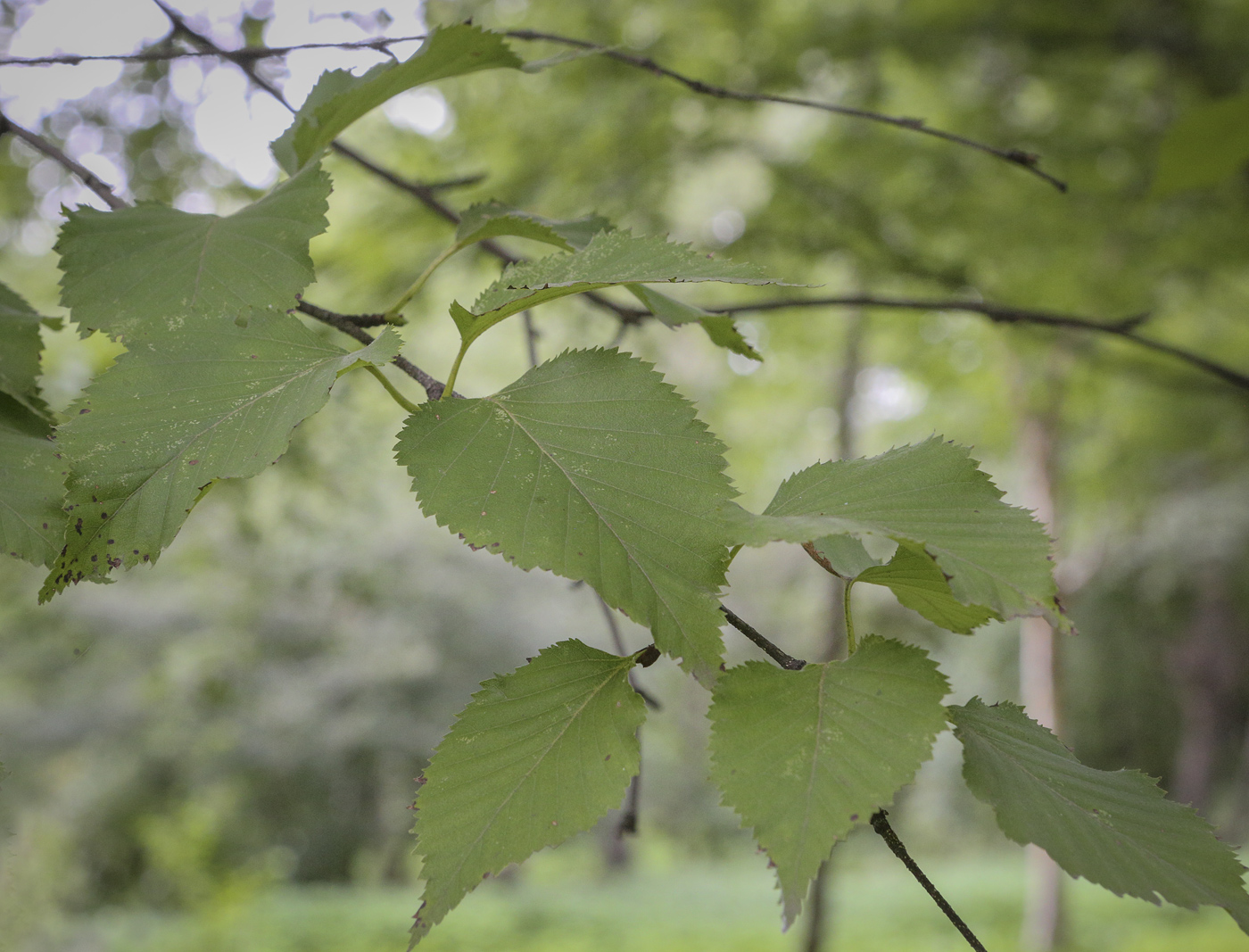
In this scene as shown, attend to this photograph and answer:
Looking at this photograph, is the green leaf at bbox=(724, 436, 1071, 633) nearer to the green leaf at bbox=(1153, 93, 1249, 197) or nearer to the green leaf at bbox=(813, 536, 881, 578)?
the green leaf at bbox=(813, 536, 881, 578)

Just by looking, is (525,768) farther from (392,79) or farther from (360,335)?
(392,79)

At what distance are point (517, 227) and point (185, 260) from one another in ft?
0.71

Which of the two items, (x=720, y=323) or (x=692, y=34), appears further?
(x=692, y=34)

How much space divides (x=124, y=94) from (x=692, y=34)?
9.84 ft

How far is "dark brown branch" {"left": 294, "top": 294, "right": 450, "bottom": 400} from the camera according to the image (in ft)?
1.44

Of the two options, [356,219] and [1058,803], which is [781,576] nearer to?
[356,219]

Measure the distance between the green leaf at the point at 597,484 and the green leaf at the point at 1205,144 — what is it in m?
1.26

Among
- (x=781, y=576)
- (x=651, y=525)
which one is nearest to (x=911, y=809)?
(x=781, y=576)

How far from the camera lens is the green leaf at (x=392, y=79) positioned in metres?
0.55

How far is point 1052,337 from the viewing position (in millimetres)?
3922

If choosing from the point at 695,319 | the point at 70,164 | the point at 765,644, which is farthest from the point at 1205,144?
the point at 70,164

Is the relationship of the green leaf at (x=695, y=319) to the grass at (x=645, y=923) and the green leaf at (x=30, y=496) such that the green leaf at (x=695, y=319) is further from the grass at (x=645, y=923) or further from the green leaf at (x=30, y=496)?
the grass at (x=645, y=923)

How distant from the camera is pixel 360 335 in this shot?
20.5 inches

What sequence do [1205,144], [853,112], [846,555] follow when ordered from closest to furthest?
[846,555] → [853,112] → [1205,144]
